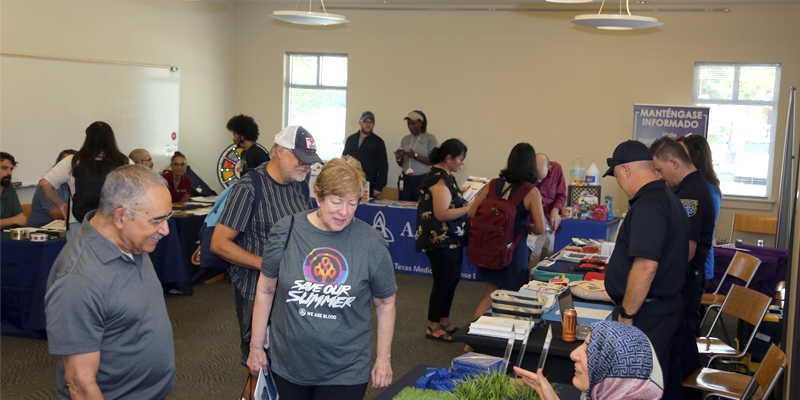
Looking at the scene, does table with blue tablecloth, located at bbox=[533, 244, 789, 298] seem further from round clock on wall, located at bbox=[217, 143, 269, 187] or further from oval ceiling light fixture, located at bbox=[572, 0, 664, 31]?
round clock on wall, located at bbox=[217, 143, 269, 187]

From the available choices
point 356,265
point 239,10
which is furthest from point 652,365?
point 239,10

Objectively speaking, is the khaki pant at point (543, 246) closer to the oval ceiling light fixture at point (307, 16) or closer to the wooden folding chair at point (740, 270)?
the wooden folding chair at point (740, 270)

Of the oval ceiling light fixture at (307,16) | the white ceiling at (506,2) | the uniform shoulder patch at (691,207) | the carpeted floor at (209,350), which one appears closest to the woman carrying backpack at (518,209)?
the carpeted floor at (209,350)

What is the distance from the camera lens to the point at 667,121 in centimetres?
776

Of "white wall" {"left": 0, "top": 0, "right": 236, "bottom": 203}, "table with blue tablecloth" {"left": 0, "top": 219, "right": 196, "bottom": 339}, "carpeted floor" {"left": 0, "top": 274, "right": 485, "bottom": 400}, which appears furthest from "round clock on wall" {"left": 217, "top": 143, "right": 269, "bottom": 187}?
"table with blue tablecloth" {"left": 0, "top": 219, "right": 196, "bottom": 339}

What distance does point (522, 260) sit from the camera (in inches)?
162

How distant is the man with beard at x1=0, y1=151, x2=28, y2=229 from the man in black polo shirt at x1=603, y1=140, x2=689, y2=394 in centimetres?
439

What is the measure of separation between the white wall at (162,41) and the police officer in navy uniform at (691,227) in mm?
5773

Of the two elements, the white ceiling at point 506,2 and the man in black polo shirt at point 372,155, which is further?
the man in black polo shirt at point 372,155

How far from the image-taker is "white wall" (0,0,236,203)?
6.20m

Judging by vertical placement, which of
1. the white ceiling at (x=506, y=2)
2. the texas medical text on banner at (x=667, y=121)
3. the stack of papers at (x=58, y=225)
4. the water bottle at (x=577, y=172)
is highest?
the white ceiling at (x=506, y=2)

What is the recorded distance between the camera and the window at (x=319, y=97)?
378 inches

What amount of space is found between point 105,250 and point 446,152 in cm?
285

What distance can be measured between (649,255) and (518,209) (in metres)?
1.58
